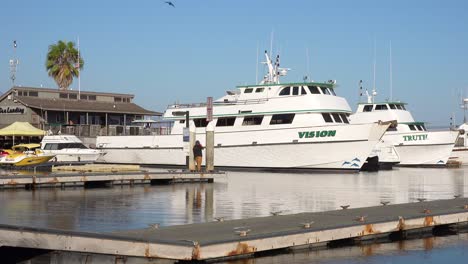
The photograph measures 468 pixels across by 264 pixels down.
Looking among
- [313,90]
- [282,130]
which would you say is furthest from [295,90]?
[282,130]

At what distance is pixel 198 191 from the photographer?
21.0m

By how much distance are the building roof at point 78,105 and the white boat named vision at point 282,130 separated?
9232 millimetres

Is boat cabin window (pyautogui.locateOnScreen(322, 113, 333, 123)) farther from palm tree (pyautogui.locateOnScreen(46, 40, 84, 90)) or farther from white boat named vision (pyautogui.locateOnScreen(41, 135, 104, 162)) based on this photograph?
palm tree (pyautogui.locateOnScreen(46, 40, 84, 90))

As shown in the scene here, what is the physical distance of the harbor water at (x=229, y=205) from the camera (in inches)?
423

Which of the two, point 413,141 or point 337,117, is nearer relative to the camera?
point 337,117

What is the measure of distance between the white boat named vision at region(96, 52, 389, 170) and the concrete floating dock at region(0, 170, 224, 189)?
32.8 feet

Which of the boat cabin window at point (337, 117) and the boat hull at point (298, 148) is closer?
the boat hull at point (298, 148)

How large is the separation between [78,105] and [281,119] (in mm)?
16933

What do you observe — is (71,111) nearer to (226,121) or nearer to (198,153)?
(226,121)

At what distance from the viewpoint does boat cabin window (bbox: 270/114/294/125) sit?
36.2 metres

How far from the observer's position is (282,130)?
117 feet

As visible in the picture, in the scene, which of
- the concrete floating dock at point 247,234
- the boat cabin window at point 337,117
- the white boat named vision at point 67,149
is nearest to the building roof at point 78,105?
the white boat named vision at point 67,149

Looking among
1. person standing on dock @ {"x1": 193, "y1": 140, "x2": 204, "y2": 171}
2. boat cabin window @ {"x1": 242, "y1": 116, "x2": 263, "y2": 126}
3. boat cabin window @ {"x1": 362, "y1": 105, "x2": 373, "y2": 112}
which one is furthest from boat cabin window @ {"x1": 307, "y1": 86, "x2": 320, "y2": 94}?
person standing on dock @ {"x1": 193, "y1": 140, "x2": 204, "y2": 171}

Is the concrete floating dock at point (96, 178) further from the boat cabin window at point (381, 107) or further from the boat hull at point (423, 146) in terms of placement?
the boat cabin window at point (381, 107)
